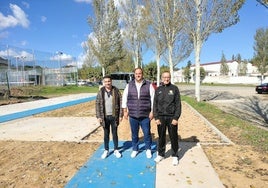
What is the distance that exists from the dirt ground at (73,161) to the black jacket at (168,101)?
136 centimetres

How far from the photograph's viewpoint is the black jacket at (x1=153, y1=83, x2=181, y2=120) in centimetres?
516

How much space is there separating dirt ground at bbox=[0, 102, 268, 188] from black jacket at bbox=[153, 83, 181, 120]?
1356 millimetres

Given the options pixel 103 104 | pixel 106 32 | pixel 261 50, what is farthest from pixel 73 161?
pixel 261 50

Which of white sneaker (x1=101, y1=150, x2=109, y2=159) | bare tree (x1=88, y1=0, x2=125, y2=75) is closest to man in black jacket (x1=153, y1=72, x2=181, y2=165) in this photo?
white sneaker (x1=101, y1=150, x2=109, y2=159)

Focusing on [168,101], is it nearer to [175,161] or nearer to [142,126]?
[142,126]

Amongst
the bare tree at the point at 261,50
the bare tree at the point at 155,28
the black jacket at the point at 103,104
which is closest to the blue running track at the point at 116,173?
the black jacket at the point at 103,104

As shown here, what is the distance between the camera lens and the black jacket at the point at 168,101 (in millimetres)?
5160

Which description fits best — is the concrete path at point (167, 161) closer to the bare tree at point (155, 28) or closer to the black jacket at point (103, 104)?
the black jacket at point (103, 104)

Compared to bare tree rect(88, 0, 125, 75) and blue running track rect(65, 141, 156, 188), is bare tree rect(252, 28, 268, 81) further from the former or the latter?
blue running track rect(65, 141, 156, 188)

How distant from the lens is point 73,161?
18.4 ft

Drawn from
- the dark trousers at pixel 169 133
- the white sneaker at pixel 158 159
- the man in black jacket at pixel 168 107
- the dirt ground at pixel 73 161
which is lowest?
the dirt ground at pixel 73 161

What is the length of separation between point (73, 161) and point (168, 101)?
2.42 m

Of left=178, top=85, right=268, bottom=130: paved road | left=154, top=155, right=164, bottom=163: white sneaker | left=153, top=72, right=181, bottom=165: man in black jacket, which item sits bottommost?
left=178, top=85, right=268, bottom=130: paved road

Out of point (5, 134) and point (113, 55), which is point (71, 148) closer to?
point (5, 134)
